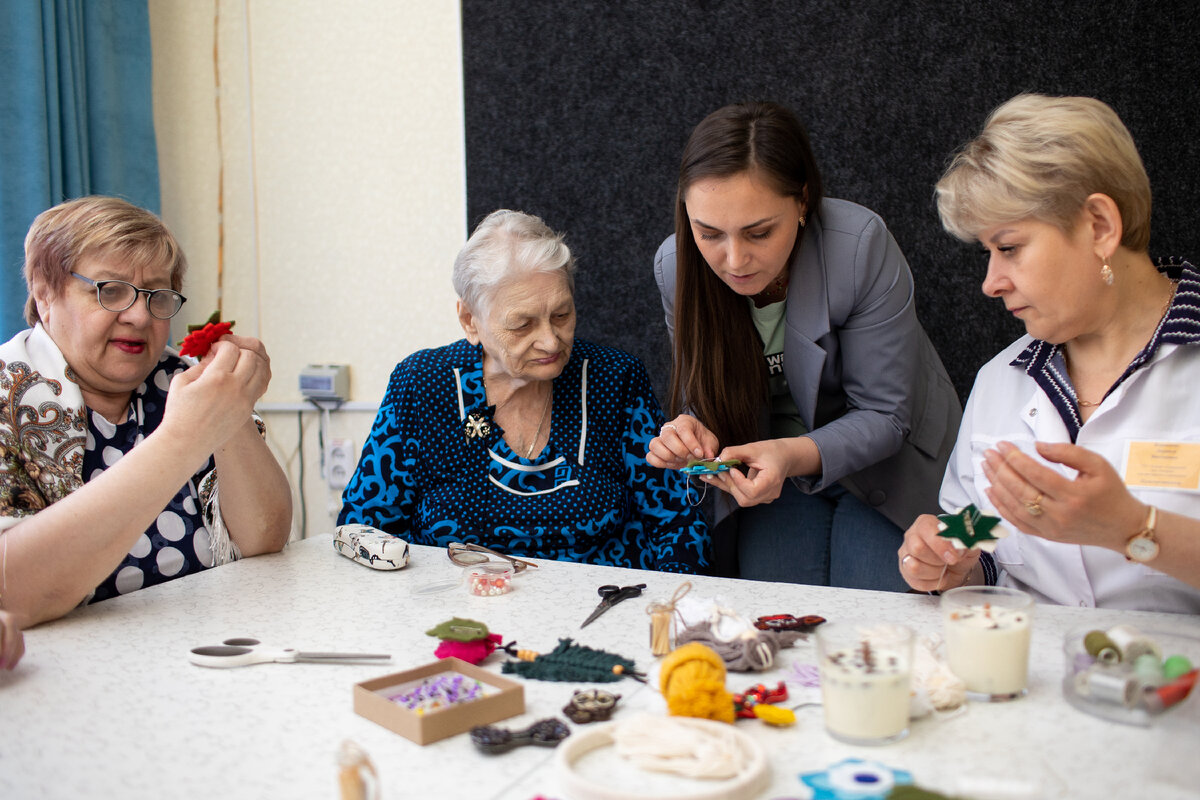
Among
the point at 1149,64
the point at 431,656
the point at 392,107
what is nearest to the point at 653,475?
A: the point at 431,656

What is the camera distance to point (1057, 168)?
137 cm

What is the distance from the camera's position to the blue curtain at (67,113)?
9.09 feet

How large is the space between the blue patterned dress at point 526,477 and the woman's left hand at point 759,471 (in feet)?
0.95

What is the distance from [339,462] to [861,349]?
198 cm

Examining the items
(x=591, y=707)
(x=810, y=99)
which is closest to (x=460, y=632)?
(x=591, y=707)

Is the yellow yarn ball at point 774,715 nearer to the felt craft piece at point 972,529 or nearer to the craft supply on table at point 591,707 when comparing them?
the craft supply on table at point 591,707

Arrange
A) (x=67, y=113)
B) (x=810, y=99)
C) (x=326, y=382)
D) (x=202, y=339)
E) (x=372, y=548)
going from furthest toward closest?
(x=326, y=382) < (x=67, y=113) < (x=810, y=99) < (x=372, y=548) < (x=202, y=339)

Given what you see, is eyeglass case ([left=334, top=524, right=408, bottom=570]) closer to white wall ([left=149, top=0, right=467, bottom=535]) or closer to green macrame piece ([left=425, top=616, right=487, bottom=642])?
green macrame piece ([left=425, top=616, right=487, bottom=642])

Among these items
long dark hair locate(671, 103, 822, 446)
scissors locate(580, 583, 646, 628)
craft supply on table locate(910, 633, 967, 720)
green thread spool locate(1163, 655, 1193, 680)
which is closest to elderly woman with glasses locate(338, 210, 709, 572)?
long dark hair locate(671, 103, 822, 446)

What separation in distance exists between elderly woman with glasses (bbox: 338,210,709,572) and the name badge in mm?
868

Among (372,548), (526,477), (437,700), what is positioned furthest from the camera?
(526,477)

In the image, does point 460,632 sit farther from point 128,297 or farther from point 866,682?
point 128,297

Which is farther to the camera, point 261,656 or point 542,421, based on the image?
point 542,421

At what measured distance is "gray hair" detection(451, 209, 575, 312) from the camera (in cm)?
195
